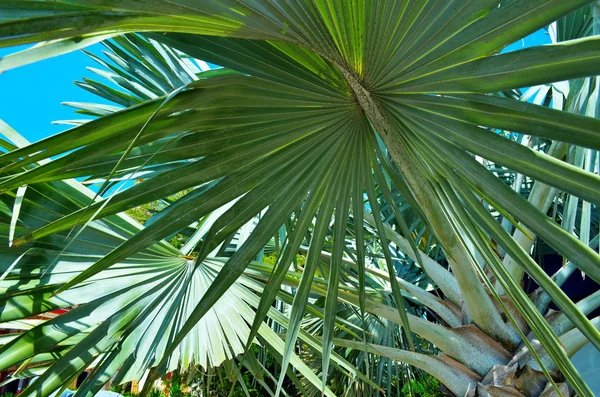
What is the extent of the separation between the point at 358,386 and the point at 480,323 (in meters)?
2.62

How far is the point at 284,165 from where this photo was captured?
1477 millimetres

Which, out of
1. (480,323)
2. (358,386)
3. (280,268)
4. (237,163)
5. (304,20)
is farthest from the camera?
(358,386)

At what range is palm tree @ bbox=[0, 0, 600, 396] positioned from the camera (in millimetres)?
935

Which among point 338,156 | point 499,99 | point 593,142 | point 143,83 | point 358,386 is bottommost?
point 358,386

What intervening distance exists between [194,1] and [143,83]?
1.39 m

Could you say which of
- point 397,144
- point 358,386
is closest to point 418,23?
point 397,144

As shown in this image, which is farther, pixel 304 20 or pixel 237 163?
pixel 237 163

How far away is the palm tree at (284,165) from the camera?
0.93 m

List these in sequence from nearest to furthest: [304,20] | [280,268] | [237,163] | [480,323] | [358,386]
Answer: [304,20] → [237,163] → [280,268] → [480,323] → [358,386]

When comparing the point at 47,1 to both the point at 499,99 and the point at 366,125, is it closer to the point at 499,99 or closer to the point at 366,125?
the point at 499,99

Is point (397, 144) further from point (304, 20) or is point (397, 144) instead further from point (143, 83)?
point (143, 83)

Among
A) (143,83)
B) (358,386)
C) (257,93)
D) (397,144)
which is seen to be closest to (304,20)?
(257,93)

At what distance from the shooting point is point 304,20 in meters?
1.16

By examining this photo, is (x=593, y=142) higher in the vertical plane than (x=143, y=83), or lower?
lower
